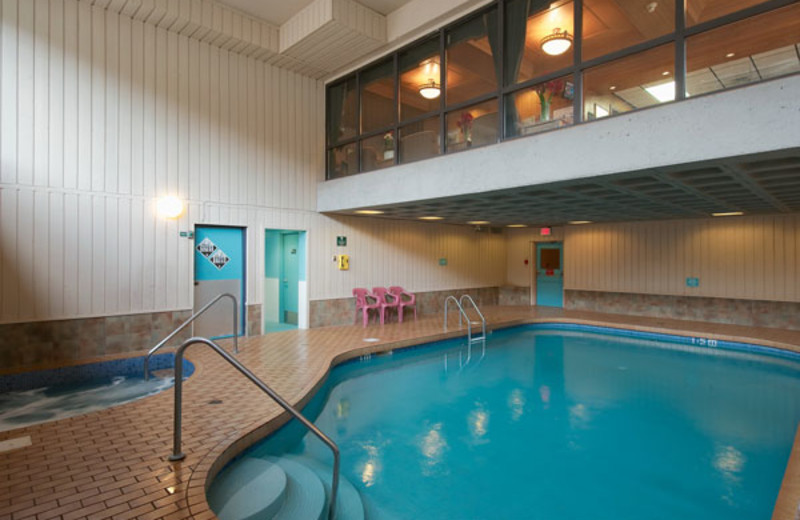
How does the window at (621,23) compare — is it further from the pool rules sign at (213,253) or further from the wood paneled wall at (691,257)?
the wood paneled wall at (691,257)

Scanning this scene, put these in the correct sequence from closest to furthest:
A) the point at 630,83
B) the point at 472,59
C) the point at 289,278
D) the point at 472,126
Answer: the point at 630,83 → the point at 472,126 → the point at 472,59 → the point at 289,278

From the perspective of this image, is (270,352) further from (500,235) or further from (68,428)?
(500,235)

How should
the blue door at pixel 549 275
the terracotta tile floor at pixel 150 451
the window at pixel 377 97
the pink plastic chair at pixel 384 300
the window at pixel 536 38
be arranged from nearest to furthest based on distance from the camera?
the terracotta tile floor at pixel 150 451 < the window at pixel 536 38 < the window at pixel 377 97 < the pink plastic chair at pixel 384 300 < the blue door at pixel 549 275

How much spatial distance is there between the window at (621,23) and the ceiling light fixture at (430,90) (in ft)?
7.23

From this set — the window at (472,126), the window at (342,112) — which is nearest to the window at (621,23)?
the window at (472,126)

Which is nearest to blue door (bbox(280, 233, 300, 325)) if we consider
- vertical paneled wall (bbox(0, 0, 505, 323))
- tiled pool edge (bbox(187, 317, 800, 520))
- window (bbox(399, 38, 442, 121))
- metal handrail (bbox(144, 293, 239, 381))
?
vertical paneled wall (bbox(0, 0, 505, 323))

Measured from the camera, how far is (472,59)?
6.12 meters

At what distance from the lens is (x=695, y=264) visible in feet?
30.7

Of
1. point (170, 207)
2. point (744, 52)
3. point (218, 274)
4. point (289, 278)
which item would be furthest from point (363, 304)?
point (744, 52)

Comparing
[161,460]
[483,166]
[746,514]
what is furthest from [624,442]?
[161,460]

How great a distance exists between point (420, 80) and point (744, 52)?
4.21 metres

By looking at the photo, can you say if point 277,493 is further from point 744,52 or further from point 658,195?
point 658,195

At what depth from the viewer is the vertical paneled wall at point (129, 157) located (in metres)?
5.30

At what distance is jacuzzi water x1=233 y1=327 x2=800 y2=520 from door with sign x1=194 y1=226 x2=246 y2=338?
251cm
